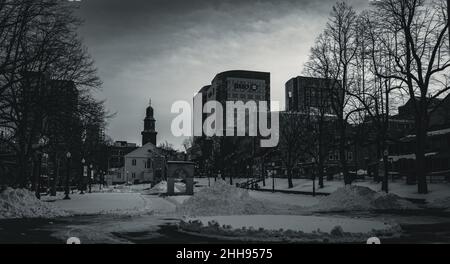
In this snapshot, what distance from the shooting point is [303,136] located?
50.7 meters

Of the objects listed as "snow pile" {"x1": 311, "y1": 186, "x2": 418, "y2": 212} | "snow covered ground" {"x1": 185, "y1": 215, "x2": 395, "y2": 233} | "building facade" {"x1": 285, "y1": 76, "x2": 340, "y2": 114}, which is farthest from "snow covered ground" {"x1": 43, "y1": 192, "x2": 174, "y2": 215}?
"building facade" {"x1": 285, "y1": 76, "x2": 340, "y2": 114}

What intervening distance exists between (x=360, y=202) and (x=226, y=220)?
1138cm

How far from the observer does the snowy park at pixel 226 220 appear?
1080 cm

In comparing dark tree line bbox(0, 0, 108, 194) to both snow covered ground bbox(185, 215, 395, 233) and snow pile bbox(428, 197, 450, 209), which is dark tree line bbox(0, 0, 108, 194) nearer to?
snow covered ground bbox(185, 215, 395, 233)

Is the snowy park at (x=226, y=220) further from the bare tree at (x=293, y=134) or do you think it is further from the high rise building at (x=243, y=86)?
the bare tree at (x=293, y=134)

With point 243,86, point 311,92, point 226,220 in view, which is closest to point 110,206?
point 226,220

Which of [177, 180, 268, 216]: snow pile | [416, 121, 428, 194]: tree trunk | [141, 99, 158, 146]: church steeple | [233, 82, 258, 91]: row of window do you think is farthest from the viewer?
[141, 99, 158, 146]: church steeple

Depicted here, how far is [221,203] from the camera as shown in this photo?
20828mm

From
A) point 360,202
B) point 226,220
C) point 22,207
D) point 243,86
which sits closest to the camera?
point 226,220

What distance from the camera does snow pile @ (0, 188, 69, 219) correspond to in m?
18.5

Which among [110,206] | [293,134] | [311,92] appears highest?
[311,92]

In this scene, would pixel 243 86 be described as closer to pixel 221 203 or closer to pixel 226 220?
pixel 221 203
